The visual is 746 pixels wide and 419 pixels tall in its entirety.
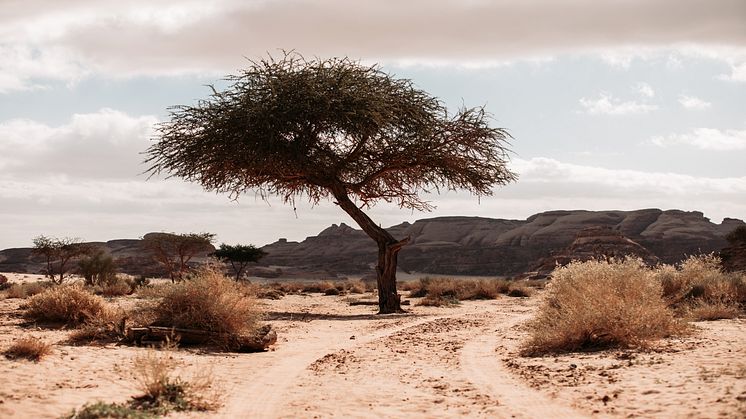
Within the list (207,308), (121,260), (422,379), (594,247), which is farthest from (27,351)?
(121,260)

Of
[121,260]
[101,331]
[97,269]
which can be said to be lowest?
A: [101,331]

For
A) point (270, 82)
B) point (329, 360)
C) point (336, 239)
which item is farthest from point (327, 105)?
point (336, 239)

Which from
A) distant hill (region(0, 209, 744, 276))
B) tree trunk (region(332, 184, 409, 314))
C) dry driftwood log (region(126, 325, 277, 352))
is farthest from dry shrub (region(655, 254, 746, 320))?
distant hill (region(0, 209, 744, 276))

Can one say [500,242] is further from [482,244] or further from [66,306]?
[66,306]

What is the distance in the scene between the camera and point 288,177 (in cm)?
2448

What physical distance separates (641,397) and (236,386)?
525 centimetres

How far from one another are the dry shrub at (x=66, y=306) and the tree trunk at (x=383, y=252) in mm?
10265

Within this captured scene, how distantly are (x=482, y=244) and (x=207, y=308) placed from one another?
86573 mm

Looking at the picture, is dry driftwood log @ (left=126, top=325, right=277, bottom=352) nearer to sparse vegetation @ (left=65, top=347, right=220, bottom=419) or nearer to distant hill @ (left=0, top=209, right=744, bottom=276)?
sparse vegetation @ (left=65, top=347, right=220, bottom=419)

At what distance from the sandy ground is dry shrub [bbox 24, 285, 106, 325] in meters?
0.69

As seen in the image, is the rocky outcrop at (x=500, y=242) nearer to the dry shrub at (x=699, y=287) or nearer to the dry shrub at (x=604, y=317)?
the dry shrub at (x=699, y=287)

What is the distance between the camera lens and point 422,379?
1055 centimetres

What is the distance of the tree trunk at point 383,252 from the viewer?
81.0ft

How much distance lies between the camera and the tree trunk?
24.7 meters
